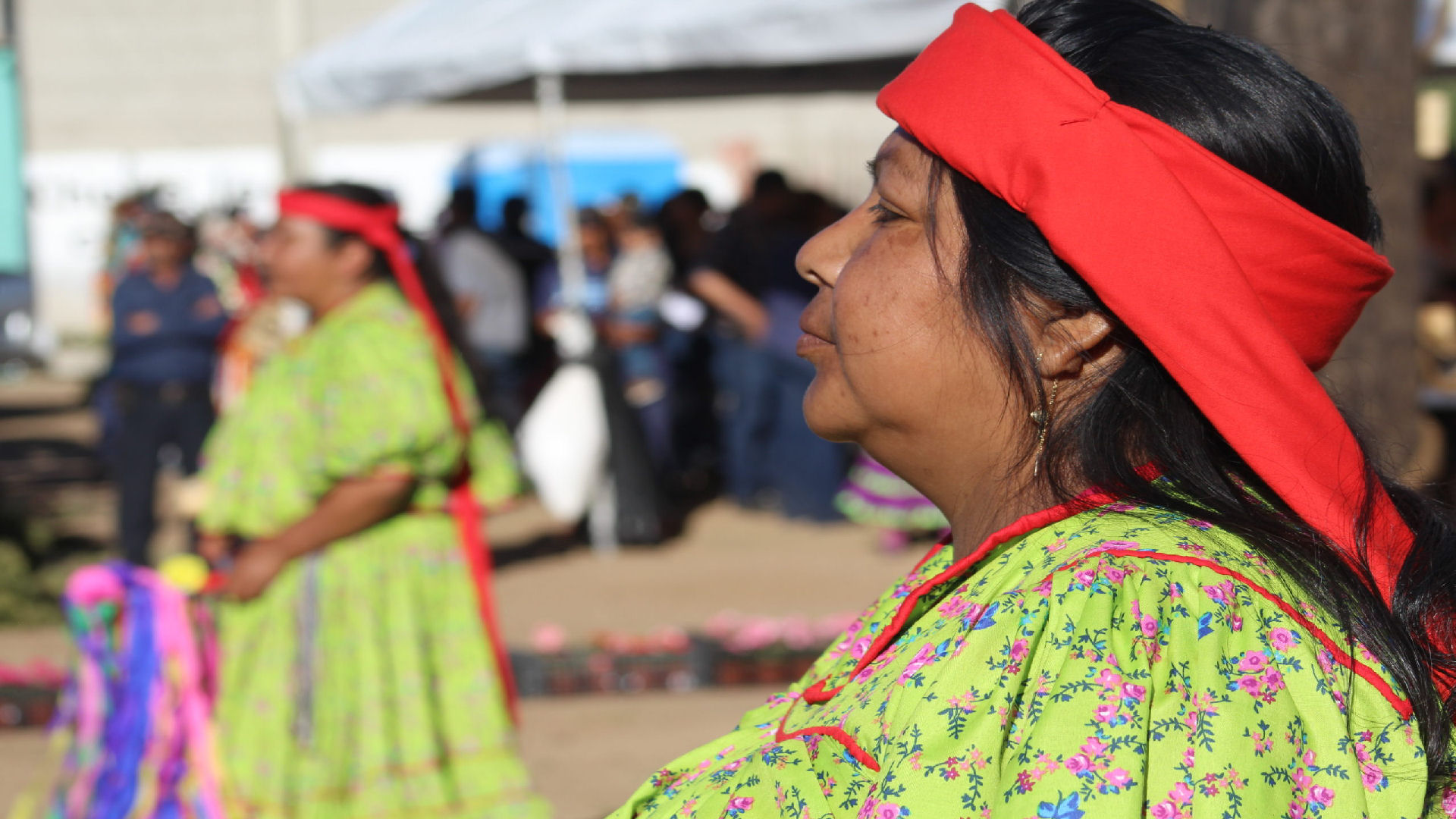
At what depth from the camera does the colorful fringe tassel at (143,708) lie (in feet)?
10.6

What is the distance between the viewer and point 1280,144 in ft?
3.67

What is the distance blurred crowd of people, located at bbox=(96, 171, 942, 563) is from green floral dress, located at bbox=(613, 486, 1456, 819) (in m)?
5.57

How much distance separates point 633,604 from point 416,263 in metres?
3.64

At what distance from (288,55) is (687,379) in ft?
13.5

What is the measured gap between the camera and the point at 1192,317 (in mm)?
1065

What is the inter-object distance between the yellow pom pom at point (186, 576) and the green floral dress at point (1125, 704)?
253cm

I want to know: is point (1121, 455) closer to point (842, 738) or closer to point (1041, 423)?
point (1041, 423)

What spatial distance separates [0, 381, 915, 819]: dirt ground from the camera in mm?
4914

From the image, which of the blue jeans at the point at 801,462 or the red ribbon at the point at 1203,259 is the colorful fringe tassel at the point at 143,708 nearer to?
the red ribbon at the point at 1203,259

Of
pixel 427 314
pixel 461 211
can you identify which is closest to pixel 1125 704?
pixel 427 314

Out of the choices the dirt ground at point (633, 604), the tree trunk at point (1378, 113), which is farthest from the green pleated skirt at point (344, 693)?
the tree trunk at point (1378, 113)

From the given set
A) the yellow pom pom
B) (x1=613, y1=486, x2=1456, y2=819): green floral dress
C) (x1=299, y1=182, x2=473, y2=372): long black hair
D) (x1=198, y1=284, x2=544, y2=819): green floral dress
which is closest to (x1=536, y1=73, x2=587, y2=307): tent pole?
(x1=299, y1=182, x2=473, y2=372): long black hair

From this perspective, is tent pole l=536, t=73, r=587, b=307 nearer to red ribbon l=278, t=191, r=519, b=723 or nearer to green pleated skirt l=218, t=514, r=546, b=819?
red ribbon l=278, t=191, r=519, b=723

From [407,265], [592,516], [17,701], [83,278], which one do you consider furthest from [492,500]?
[83,278]
